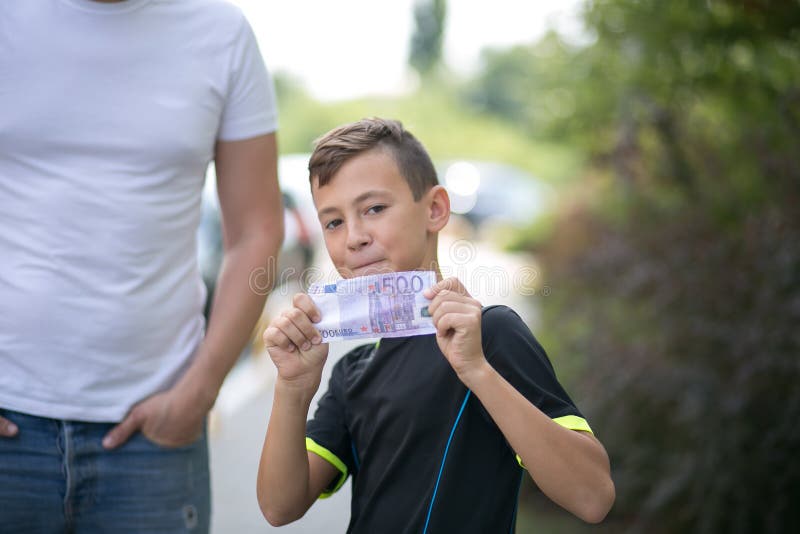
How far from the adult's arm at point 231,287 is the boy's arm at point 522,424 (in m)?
0.89

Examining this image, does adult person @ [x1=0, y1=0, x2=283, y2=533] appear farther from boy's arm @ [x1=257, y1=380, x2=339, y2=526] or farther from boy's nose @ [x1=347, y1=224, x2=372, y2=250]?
boy's nose @ [x1=347, y1=224, x2=372, y2=250]

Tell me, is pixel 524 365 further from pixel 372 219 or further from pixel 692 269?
pixel 692 269

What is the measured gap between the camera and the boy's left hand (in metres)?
1.59

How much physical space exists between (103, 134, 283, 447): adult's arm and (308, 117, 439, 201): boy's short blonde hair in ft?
1.55

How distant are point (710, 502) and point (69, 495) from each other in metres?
2.82

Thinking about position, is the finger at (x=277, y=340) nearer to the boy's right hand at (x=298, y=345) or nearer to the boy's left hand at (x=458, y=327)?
the boy's right hand at (x=298, y=345)

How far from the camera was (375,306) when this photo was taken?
1681 millimetres

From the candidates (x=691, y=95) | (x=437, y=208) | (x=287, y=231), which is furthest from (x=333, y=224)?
(x=287, y=231)

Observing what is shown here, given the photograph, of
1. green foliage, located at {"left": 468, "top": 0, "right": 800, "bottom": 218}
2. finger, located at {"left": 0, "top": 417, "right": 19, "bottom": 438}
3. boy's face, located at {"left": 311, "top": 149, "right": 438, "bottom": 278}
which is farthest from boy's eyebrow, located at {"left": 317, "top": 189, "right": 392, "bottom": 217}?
green foliage, located at {"left": 468, "top": 0, "right": 800, "bottom": 218}

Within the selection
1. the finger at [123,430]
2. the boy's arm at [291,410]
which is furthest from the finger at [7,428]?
the boy's arm at [291,410]

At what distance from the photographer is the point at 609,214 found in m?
7.34

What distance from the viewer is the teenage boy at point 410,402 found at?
1.62m

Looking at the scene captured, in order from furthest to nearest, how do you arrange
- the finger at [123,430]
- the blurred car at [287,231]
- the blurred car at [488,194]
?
1. the blurred car at [488,194]
2. the blurred car at [287,231]
3. the finger at [123,430]

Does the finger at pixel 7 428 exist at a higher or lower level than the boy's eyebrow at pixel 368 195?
lower
